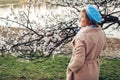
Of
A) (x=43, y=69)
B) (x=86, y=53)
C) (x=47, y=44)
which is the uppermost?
(x=86, y=53)

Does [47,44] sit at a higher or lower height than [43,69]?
higher

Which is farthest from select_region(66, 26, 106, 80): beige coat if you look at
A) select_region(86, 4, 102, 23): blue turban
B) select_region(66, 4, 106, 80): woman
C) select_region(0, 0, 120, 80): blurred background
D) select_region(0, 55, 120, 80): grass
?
select_region(0, 55, 120, 80): grass

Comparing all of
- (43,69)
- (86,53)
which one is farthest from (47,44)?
(86,53)

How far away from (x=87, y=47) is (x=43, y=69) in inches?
204

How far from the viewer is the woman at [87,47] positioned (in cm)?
325

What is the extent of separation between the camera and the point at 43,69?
8344 mm

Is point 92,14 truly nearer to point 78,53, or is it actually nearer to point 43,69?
point 78,53

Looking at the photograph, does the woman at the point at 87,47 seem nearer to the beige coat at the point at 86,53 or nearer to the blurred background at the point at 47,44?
the beige coat at the point at 86,53

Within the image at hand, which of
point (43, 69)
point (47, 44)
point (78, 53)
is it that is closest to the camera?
point (78, 53)

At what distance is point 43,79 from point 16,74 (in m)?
0.82

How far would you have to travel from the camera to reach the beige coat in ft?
10.6

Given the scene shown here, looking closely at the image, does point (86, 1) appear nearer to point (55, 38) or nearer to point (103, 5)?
point (103, 5)

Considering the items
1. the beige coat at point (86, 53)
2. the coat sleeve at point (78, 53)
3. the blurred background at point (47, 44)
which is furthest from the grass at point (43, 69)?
the coat sleeve at point (78, 53)

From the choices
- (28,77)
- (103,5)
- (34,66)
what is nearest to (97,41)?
(103,5)
